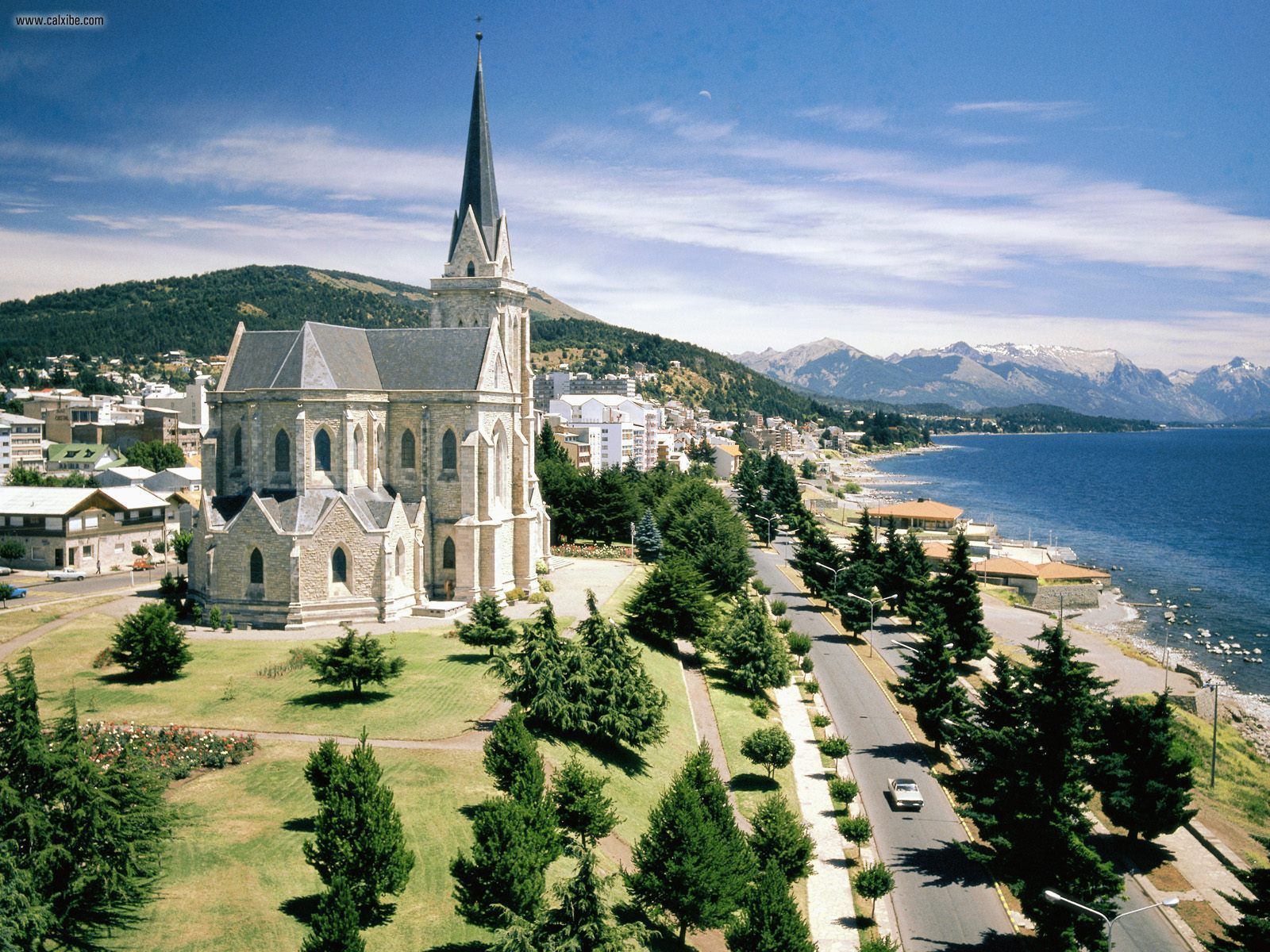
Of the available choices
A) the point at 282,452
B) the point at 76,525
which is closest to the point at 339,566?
the point at 282,452

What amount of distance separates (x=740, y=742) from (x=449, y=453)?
76.2 ft

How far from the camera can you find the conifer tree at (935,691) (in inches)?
1590

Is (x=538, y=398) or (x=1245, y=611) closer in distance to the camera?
(x=1245, y=611)

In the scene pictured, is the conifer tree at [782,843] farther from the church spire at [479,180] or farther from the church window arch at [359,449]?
the church spire at [479,180]

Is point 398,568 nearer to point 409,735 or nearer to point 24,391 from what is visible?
point 409,735


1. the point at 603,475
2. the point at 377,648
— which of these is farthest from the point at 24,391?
the point at 377,648

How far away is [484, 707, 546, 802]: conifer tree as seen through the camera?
24875 millimetres

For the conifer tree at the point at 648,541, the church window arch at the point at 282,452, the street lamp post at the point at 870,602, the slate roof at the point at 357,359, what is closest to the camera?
the church window arch at the point at 282,452

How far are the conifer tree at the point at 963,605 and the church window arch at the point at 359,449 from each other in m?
32.9

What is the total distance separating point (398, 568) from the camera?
48.9 m

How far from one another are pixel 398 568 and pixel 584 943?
3235cm

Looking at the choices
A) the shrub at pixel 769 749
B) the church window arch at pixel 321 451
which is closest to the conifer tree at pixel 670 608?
the shrub at pixel 769 749

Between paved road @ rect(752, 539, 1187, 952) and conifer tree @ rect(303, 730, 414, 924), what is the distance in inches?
619

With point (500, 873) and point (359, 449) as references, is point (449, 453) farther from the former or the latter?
point (500, 873)
